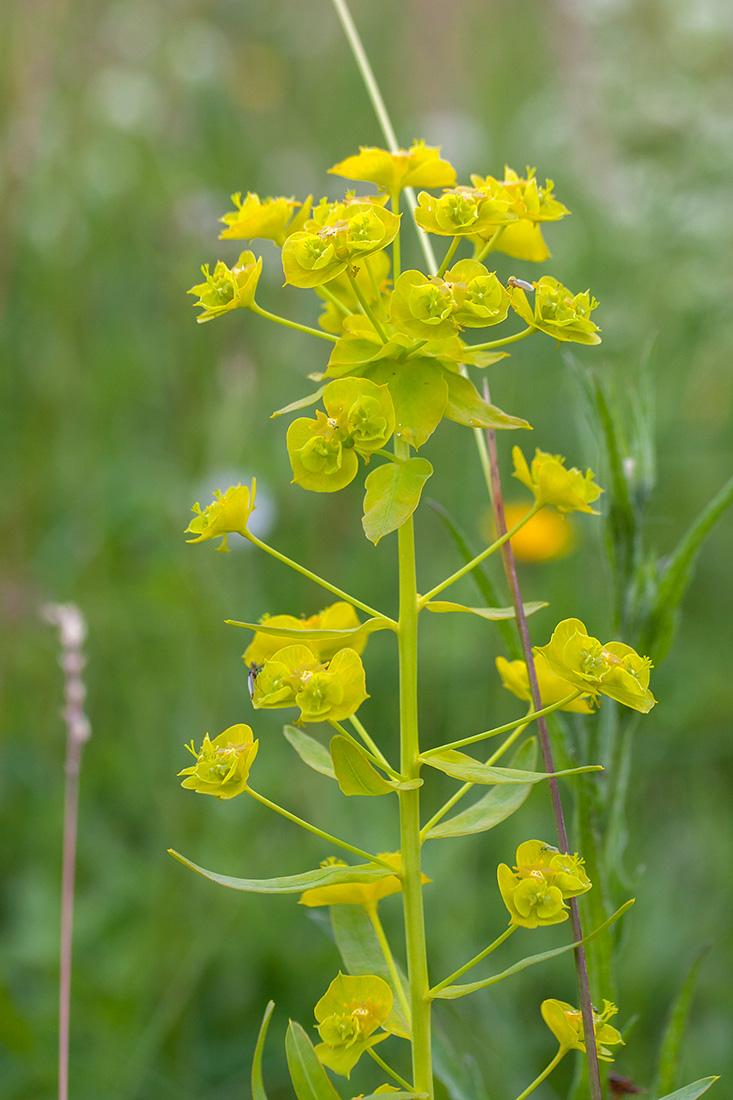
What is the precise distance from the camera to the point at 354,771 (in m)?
0.61

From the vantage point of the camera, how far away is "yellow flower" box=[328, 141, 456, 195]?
0.69 metres

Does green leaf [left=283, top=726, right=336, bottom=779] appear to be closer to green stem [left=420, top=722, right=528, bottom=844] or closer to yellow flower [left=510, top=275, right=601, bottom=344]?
green stem [left=420, top=722, right=528, bottom=844]

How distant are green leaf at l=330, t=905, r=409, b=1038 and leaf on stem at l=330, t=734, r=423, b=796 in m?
0.15

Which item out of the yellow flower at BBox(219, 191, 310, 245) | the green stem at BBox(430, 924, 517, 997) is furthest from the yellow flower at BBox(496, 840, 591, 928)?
the yellow flower at BBox(219, 191, 310, 245)

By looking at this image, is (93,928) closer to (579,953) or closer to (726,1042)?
(726,1042)

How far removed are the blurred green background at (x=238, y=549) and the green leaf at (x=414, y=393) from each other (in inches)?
15.8

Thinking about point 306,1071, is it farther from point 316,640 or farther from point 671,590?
point 671,590

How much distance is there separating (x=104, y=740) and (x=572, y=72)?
3694mm

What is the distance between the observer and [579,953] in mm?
689

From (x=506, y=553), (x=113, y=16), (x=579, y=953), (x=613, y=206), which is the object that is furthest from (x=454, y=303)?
(x=113, y=16)

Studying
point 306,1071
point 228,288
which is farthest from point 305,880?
point 228,288

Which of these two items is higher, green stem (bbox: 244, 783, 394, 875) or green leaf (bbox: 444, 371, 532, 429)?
green leaf (bbox: 444, 371, 532, 429)

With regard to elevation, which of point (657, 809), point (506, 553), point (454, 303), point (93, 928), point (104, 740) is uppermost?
point (454, 303)

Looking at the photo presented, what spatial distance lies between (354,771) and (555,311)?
332 millimetres
